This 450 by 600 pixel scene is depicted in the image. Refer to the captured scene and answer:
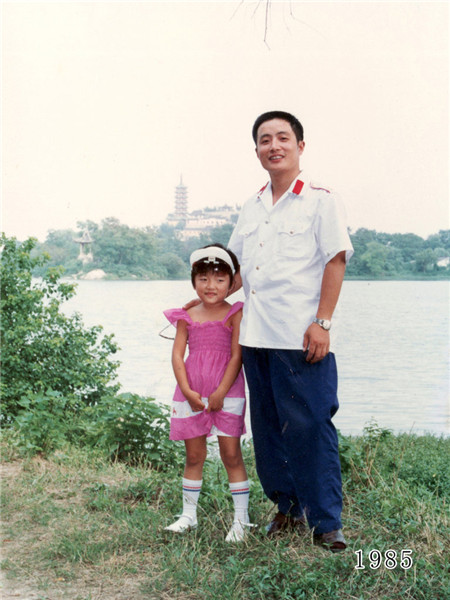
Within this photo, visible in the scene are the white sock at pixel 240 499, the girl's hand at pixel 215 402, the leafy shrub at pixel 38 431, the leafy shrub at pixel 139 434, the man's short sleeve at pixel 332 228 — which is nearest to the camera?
the man's short sleeve at pixel 332 228

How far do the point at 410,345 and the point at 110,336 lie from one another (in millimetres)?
5538

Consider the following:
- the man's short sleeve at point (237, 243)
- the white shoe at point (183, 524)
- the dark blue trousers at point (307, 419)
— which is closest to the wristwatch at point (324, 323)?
the dark blue trousers at point (307, 419)

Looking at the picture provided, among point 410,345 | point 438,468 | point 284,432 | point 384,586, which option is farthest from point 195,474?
point 410,345

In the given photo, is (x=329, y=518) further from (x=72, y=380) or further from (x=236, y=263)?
(x=72, y=380)

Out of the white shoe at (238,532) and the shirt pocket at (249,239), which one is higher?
the shirt pocket at (249,239)

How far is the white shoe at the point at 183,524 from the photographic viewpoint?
3551 mm

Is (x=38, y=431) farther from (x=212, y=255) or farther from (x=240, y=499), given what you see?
(x=212, y=255)

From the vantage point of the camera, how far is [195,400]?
3.41m

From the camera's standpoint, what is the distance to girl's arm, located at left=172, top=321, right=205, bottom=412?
341cm

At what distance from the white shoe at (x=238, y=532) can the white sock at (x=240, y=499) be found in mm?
23

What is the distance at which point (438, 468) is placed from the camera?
5.27 metres

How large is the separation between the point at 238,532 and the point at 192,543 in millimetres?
222

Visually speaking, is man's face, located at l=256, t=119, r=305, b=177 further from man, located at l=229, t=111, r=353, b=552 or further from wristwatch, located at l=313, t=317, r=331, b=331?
wristwatch, located at l=313, t=317, r=331, b=331

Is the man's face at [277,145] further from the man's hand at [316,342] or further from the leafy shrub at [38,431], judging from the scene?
the leafy shrub at [38,431]
